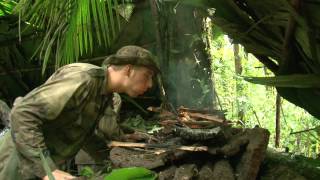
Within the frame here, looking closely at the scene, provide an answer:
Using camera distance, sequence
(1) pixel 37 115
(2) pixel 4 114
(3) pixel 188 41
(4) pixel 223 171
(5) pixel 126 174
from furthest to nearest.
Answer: (3) pixel 188 41
(2) pixel 4 114
(1) pixel 37 115
(4) pixel 223 171
(5) pixel 126 174

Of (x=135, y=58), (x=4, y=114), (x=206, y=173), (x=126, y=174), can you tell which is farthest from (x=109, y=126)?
(x=126, y=174)

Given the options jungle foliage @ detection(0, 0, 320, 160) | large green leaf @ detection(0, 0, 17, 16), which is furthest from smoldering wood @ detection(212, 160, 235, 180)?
large green leaf @ detection(0, 0, 17, 16)

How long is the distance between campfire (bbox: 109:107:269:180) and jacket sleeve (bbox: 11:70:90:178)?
1.48 feet

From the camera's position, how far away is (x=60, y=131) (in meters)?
2.86

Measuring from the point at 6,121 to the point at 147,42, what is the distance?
5.58 feet

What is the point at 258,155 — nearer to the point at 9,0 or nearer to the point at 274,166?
the point at 274,166

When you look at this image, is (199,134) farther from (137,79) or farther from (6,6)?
(6,6)

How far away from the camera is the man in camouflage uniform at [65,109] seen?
2510mm

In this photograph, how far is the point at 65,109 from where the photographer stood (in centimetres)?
262

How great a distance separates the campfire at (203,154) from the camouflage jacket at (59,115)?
0.29m

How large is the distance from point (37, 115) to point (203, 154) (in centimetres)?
91

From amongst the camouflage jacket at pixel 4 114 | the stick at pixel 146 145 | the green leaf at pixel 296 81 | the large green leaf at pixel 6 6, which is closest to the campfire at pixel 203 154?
the stick at pixel 146 145

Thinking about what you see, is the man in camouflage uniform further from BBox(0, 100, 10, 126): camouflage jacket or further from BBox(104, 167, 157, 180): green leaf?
BBox(0, 100, 10, 126): camouflage jacket

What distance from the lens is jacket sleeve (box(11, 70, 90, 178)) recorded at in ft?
8.21
